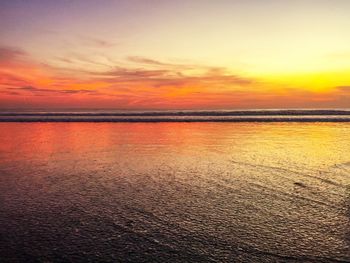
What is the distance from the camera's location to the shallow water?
4438 mm

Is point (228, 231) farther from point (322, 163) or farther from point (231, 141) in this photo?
point (231, 141)

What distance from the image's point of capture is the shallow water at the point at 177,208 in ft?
14.6

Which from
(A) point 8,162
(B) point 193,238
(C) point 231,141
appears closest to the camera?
(B) point 193,238

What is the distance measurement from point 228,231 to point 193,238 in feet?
1.80

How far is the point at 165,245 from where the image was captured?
4.61 meters

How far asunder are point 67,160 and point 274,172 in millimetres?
6190

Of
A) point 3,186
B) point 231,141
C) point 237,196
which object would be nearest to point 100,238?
point 237,196

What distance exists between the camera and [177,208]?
612cm

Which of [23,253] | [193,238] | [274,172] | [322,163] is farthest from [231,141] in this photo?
[23,253]

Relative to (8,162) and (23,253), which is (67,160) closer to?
(8,162)

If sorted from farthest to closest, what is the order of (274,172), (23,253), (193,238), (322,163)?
1. (322,163)
2. (274,172)
3. (193,238)
4. (23,253)

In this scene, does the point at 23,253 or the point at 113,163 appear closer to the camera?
the point at 23,253

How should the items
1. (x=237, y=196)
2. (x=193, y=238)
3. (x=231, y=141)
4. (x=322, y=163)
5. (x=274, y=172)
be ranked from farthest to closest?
(x=231, y=141)
(x=322, y=163)
(x=274, y=172)
(x=237, y=196)
(x=193, y=238)

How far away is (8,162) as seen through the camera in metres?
11.1
